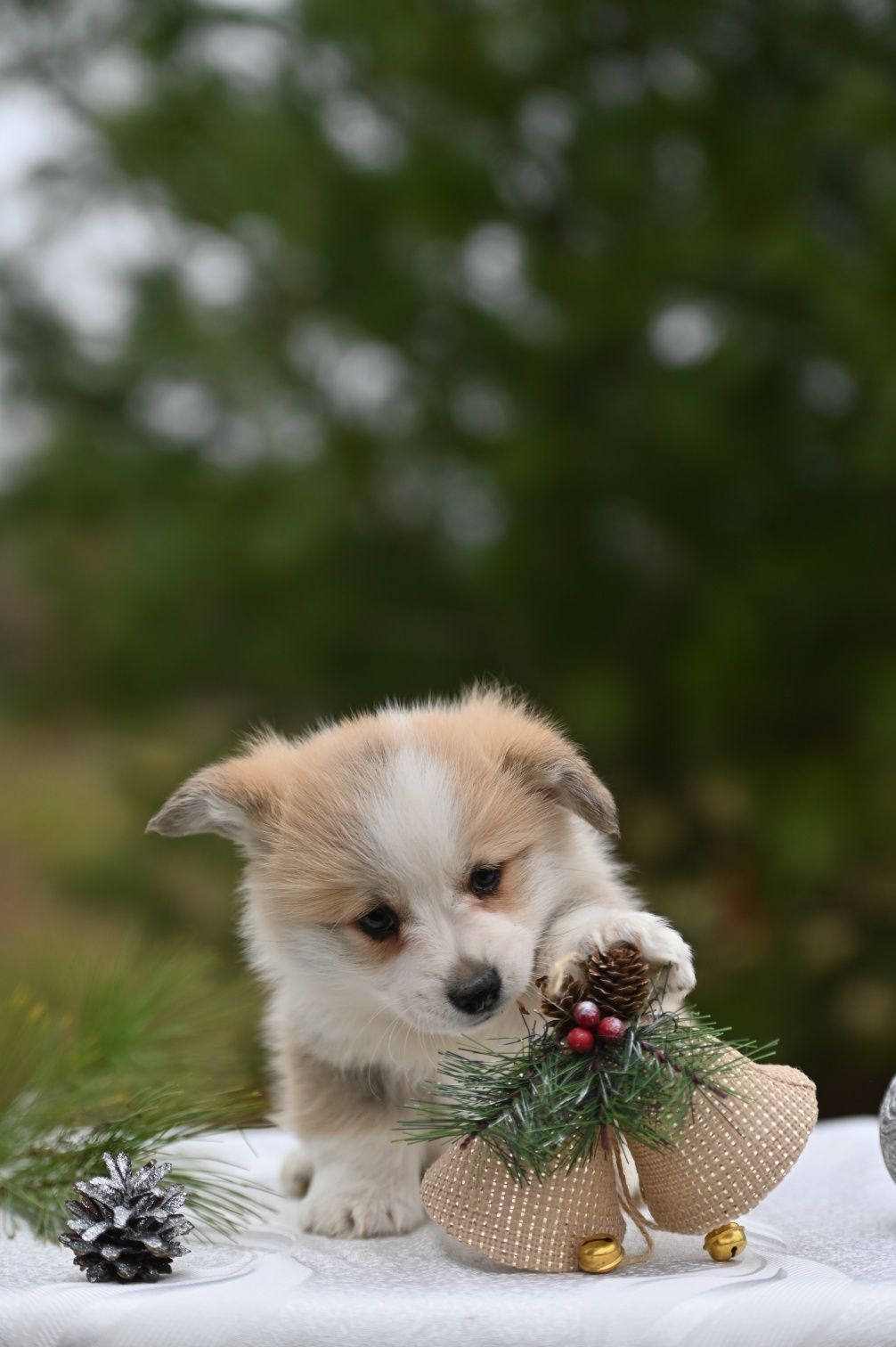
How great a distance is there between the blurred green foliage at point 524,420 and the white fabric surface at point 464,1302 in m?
2.02

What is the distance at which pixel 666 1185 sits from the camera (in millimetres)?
1431

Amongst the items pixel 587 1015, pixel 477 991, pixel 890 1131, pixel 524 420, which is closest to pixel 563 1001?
pixel 587 1015

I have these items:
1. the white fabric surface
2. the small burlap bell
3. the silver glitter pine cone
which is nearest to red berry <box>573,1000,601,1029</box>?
the small burlap bell

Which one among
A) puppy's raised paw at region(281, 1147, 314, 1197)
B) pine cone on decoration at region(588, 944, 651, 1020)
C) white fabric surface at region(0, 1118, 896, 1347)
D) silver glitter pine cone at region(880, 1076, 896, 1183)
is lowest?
white fabric surface at region(0, 1118, 896, 1347)

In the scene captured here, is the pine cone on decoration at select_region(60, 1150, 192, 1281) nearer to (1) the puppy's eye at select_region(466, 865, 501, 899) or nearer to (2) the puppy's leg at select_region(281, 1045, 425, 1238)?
(2) the puppy's leg at select_region(281, 1045, 425, 1238)

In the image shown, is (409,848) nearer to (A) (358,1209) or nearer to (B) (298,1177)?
(A) (358,1209)

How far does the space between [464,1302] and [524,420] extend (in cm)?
280

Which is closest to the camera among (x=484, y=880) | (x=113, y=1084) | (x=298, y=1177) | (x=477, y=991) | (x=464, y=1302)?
(x=464, y=1302)

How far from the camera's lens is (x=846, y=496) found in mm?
3568

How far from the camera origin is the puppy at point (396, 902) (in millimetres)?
1578

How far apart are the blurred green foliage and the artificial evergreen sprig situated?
198cm

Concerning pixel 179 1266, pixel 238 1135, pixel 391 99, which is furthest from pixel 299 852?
pixel 391 99

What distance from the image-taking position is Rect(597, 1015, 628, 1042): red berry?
4.56ft

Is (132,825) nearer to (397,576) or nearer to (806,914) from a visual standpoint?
(397,576)
